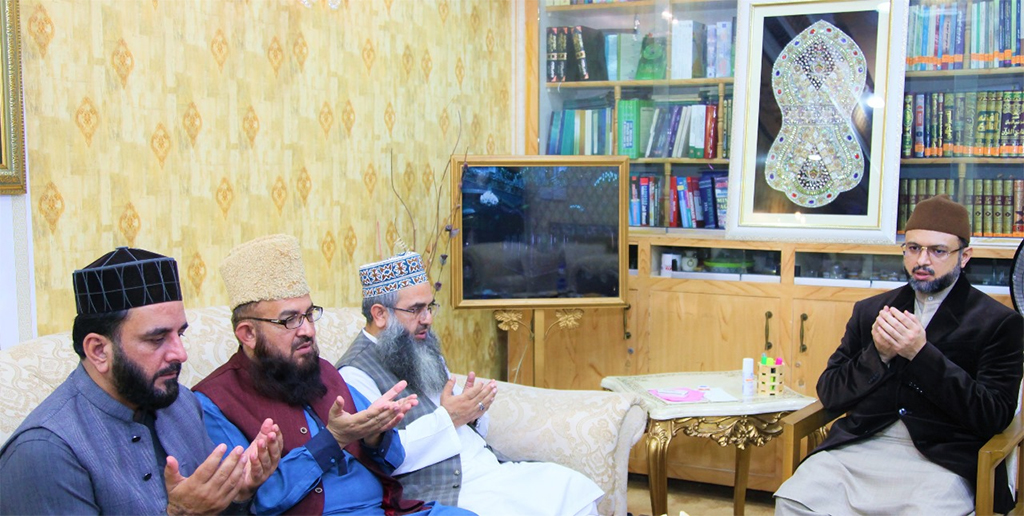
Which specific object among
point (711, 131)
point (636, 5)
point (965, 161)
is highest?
point (636, 5)

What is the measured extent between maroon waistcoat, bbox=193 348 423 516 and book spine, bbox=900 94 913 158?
111 inches

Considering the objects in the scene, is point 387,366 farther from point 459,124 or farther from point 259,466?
point 459,124

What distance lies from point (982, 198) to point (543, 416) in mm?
2292

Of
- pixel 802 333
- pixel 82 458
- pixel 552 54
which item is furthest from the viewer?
pixel 552 54

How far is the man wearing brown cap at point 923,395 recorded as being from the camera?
279cm

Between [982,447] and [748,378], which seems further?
[748,378]

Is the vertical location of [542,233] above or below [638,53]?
below

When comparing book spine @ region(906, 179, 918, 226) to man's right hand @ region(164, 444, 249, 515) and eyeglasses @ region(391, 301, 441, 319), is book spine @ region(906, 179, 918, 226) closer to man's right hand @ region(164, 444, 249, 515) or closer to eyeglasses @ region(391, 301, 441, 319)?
eyeglasses @ region(391, 301, 441, 319)

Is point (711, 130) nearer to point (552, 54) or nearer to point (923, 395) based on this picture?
point (552, 54)

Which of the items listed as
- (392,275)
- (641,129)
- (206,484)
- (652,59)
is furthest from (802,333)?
(206,484)

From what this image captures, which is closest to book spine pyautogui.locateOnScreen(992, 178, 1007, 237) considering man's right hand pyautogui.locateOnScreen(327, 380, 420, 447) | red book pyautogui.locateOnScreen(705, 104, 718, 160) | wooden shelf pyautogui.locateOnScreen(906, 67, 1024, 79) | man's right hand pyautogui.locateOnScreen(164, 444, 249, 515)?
wooden shelf pyautogui.locateOnScreen(906, 67, 1024, 79)

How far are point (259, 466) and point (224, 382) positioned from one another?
0.41 metres

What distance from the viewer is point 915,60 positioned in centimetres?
404

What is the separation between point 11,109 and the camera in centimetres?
231
